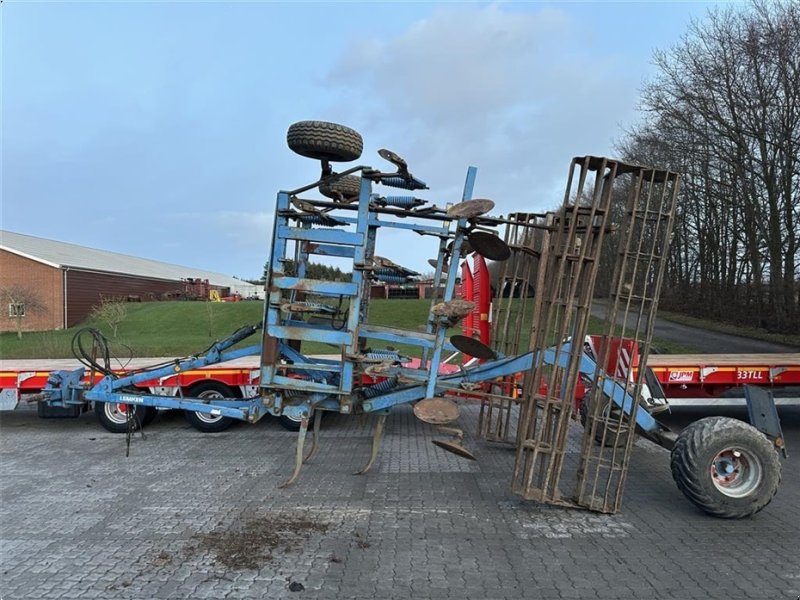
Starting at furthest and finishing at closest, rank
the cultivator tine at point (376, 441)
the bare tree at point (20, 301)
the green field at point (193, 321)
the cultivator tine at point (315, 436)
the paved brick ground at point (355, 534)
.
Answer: the bare tree at point (20, 301) < the green field at point (193, 321) < the cultivator tine at point (315, 436) < the cultivator tine at point (376, 441) < the paved brick ground at point (355, 534)

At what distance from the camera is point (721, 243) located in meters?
26.3

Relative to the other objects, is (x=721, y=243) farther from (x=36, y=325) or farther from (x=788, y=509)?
(x=36, y=325)

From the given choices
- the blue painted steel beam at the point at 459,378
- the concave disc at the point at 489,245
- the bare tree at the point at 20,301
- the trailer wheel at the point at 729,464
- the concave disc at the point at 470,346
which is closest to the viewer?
the trailer wheel at the point at 729,464

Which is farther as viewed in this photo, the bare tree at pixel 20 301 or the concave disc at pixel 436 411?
the bare tree at pixel 20 301

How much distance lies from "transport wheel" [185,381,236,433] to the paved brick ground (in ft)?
3.87

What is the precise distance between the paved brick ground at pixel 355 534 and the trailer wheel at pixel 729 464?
0.17m

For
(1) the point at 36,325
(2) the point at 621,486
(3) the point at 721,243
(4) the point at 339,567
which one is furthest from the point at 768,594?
(1) the point at 36,325

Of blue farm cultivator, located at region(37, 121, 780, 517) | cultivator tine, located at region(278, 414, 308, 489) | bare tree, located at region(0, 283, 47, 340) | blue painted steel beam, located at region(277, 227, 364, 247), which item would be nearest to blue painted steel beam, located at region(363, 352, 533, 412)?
blue farm cultivator, located at region(37, 121, 780, 517)

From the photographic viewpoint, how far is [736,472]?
16.0 feet

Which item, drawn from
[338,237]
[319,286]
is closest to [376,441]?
[319,286]

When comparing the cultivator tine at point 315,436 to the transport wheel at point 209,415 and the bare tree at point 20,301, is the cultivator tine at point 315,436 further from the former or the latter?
the bare tree at point 20,301

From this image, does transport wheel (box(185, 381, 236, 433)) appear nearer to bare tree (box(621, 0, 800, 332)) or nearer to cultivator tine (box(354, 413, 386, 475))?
cultivator tine (box(354, 413, 386, 475))

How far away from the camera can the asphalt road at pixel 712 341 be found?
16281mm

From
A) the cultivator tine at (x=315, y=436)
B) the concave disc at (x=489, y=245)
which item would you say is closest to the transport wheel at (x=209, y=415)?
the cultivator tine at (x=315, y=436)
